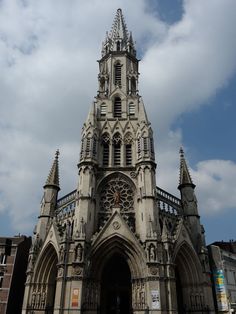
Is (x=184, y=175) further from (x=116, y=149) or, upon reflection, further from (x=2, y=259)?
(x=2, y=259)

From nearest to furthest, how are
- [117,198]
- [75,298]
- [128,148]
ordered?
[75,298], [117,198], [128,148]

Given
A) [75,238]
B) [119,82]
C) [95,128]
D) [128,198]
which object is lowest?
[75,238]

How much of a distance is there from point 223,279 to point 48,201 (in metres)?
19.5

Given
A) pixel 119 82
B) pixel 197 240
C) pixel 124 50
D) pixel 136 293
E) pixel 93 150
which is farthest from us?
pixel 124 50

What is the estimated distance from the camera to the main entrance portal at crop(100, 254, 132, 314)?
24828 millimetres

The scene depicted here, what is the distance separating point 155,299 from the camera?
21375 mm

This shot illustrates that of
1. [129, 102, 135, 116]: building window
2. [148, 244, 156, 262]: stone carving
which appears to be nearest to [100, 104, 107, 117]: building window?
[129, 102, 135, 116]: building window

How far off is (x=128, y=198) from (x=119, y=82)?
16868 mm

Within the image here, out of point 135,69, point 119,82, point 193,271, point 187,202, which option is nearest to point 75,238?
point 193,271

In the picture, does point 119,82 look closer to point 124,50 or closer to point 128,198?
point 124,50

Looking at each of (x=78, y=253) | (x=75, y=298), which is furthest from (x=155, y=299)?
(x=78, y=253)

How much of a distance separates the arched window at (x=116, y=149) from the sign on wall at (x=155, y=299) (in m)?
13.3

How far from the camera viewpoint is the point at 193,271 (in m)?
25.8

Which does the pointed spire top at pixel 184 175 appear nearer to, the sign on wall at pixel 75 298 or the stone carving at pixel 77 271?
the stone carving at pixel 77 271
